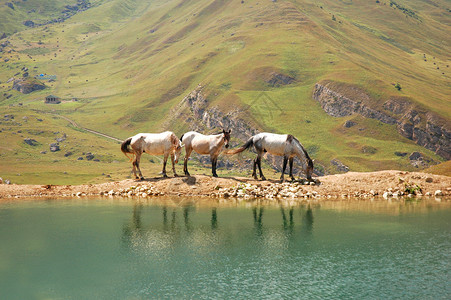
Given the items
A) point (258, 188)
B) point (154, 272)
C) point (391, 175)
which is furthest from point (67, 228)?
point (391, 175)

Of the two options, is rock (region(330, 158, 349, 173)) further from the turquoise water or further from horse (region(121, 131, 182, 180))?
horse (region(121, 131, 182, 180))

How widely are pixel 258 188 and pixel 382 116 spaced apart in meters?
157

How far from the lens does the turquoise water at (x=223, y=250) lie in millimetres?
27016

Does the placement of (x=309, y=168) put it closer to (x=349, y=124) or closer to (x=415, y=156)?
(x=415, y=156)

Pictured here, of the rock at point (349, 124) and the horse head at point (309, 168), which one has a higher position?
the rock at point (349, 124)

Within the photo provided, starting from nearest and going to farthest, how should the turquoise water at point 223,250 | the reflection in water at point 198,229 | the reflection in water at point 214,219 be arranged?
the turquoise water at point 223,250
the reflection in water at point 198,229
the reflection in water at point 214,219

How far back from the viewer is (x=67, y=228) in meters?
40.6

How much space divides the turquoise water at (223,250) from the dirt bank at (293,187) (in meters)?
3.32

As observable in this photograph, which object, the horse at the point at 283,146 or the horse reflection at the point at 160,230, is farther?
the horse at the point at 283,146

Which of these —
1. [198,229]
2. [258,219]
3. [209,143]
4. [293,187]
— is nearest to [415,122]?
[293,187]

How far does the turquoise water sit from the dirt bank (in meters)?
3.32

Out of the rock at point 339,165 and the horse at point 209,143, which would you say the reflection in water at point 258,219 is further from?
the rock at point 339,165

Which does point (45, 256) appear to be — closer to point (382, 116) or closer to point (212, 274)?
point (212, 274)

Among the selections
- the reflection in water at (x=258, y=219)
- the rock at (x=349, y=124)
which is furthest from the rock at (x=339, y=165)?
the reflection in water at (x=258, y=219)
